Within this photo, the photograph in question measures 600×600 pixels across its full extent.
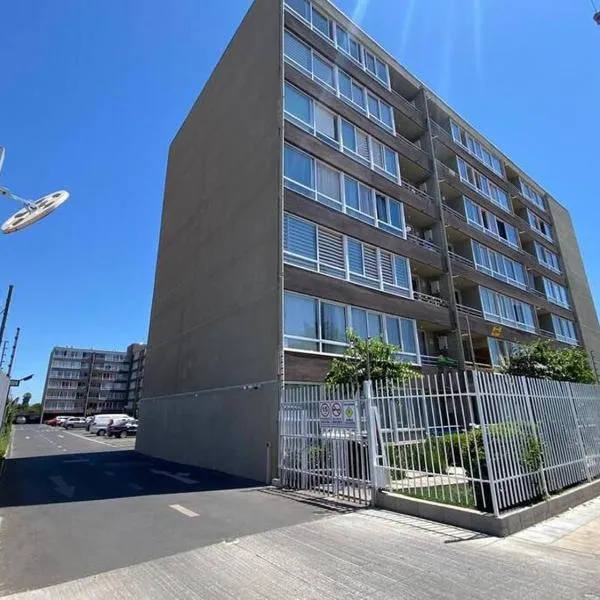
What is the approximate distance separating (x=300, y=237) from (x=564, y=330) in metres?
27.6

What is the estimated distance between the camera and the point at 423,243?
21172 millimetres

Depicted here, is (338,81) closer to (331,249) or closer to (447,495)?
(331,249)

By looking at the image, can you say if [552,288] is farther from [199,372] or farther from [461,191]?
[199,372]

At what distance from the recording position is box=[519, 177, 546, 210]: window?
34531mm

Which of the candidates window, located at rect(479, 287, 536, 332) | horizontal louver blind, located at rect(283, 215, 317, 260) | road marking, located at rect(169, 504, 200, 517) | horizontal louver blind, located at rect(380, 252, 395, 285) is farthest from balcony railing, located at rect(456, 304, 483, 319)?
road marking, located at rect(169, 504, 200, 517)

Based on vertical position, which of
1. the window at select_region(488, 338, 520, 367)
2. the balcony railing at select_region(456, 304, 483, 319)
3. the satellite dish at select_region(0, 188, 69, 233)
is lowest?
the satellite dish at select_region(0, 188, 69, 233)

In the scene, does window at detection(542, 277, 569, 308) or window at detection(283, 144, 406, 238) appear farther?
window at detection(542, 277, 569, 308)

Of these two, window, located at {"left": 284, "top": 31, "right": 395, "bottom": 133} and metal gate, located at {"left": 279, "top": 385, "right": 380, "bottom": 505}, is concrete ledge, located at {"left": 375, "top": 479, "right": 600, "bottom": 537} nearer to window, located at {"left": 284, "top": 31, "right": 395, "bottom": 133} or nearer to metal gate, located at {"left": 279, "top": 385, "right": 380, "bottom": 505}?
metal gate, located at {"left": 279, "top": 385, "right": 380, "bottom": 505}

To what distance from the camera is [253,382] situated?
43.6 ft

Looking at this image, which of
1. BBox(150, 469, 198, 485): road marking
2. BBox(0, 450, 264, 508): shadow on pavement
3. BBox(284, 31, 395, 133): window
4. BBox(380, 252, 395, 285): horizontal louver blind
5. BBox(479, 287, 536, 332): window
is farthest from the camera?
BBox(479, 287, 536, 332): window

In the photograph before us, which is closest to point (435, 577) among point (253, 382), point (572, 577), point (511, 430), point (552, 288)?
point (572, 577)

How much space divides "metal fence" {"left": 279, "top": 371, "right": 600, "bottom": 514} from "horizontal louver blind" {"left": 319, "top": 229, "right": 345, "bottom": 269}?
6334mm

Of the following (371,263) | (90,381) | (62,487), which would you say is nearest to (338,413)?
(62,487)

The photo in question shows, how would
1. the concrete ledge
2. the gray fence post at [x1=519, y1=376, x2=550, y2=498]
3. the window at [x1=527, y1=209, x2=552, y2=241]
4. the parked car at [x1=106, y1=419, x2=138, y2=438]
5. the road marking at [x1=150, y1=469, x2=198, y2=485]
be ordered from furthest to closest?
the parked car at [x1=106, y1=419, x2=138, y2=438] → the window at [x1=527, y1=209, x2=552, y2=241] → the road marking at [x1=150, y1=469, x2=198, y2=485] → the gray fence post at [x1=519, y1=376, x2=550, y2=498] → the concrete ledge
